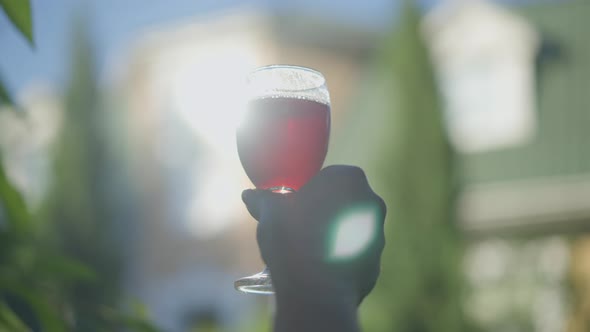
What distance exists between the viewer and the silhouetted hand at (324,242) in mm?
884

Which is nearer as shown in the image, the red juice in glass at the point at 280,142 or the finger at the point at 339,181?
the finger at the point at 339,181

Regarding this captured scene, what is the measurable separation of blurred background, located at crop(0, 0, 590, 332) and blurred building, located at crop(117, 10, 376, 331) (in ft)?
0.13

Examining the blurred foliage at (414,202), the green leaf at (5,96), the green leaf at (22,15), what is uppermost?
the green leaf at (22,15)

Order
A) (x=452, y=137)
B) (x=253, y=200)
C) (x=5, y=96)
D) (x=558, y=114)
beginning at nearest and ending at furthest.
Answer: (x=253, y=200), (x=5, y=96), (x=452, y=137), (x=558, y=114)

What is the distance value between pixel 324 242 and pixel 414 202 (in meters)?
10.7

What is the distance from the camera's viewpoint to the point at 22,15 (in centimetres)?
106

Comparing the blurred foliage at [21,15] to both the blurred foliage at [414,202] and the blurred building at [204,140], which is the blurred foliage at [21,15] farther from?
the blurred building at [204,140]

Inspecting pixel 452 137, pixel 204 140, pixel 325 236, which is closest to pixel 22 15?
pixel 325 236

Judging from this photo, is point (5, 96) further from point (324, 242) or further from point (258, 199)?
point (324, 242)

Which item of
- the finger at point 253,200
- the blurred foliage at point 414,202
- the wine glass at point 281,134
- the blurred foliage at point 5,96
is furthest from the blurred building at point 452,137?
the finger at point 253,200

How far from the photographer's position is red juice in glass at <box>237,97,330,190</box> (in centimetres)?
135

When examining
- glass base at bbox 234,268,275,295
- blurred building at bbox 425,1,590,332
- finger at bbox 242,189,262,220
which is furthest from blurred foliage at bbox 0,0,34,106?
blurred building at bbox 425,1,590,332

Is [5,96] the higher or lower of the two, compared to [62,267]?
higher

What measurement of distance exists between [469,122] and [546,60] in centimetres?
158
